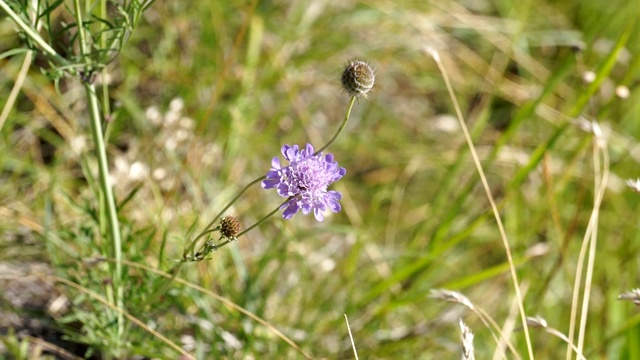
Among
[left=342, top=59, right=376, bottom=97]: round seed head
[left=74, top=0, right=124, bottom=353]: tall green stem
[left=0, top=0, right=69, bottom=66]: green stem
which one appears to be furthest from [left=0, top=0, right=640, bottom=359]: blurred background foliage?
[left=342, top=59, right=376, bottom=97]: round seed head

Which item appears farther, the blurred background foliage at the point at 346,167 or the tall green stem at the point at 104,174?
the blurred background foliage at the point at 346,167

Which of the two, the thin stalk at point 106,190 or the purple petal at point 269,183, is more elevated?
the thin stalk at point 106,190

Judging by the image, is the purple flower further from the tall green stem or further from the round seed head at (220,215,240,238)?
the tall green stem

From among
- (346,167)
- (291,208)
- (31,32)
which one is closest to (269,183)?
(291,208)

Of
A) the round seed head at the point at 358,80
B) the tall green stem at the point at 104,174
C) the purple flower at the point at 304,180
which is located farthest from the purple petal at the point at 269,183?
the tall green stem at the point at 104,174

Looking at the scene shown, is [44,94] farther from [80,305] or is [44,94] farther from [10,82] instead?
[80,305]

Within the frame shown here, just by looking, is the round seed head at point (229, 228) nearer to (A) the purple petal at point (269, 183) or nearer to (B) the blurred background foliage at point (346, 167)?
(A) the purple petal at point (269, 183)

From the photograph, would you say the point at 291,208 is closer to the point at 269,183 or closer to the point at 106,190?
the point at 269,183
